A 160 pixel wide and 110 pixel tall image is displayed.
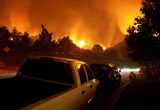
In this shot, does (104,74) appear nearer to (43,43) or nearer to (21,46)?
(21,46)

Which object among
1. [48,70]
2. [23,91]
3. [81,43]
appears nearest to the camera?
[23,91]

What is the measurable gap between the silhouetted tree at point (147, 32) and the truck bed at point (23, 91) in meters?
31.1

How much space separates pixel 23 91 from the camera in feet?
17.6

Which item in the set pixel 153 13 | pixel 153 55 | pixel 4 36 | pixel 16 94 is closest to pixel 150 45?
pixel 153 55

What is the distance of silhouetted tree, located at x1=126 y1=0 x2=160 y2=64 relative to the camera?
118 feet

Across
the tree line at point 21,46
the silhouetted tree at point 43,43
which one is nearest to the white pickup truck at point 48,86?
the tree line at point 21,46

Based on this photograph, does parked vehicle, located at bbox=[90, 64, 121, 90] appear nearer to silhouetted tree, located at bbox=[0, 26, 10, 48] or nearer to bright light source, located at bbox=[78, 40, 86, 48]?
silhouetted tree, located at bbox=[0, 26, 10, 48]

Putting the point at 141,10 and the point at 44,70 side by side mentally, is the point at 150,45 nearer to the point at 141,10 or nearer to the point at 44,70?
the point at 141,10

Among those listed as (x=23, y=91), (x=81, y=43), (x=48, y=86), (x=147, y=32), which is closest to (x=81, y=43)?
(x=81, y=43)

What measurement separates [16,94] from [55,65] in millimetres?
1816

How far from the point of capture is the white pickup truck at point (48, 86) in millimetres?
4504

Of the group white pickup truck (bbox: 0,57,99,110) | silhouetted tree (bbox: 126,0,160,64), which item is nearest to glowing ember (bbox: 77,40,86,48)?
silhouetted tree (bbox: 126,0,160,64)

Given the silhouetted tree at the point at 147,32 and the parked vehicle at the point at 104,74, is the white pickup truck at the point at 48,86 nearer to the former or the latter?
the parked vehicle at the point at 104,74

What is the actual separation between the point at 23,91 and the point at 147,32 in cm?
3323
